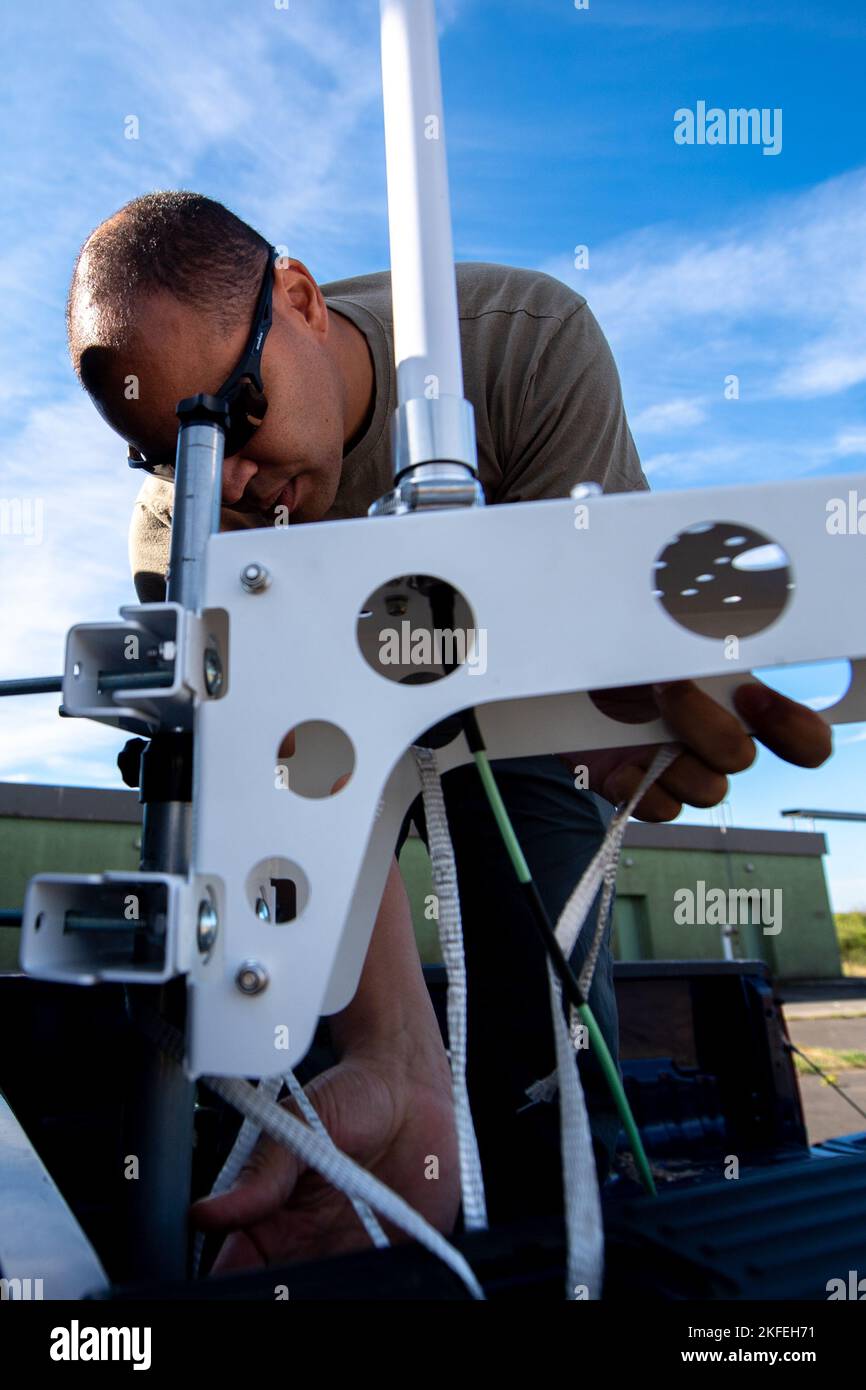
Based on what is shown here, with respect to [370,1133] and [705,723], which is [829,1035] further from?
[705,723]

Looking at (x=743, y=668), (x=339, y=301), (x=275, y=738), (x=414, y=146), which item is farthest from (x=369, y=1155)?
(x=339, y=301)

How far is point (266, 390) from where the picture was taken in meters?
1.31

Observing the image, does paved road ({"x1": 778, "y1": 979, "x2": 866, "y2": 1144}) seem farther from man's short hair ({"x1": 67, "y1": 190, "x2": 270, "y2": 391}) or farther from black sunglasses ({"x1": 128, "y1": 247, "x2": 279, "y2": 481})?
man's short hair ({"x1": 67, "y1": 190, "x2": 270, "y2": 391})

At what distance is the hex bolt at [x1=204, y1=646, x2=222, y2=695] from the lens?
676 mm

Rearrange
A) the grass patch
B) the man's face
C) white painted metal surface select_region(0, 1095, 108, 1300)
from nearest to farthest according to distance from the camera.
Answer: white painted metal surface select_region(0, 1095, 108, 1300) < the man's face < the grass patch

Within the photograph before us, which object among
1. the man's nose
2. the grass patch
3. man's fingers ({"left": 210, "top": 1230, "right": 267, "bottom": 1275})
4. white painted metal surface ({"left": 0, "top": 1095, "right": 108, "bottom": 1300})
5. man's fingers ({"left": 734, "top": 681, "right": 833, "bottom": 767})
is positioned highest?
the man's nose

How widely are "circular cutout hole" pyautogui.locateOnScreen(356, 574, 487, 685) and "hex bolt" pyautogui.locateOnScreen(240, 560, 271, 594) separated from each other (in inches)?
2.9

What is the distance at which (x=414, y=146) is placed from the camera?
0.85 metres

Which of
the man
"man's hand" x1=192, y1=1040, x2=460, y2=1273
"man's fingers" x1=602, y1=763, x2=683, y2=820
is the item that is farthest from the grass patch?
"man's fingers" x1=602, y1=763, x2=683, y2=820

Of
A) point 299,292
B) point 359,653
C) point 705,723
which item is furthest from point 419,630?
point 299,292

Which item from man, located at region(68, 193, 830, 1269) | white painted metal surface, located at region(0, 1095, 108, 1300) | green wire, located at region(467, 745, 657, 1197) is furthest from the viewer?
man, located at region(68, 193, 830, 1269)
